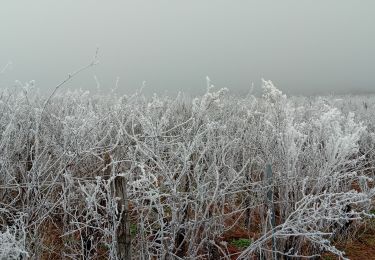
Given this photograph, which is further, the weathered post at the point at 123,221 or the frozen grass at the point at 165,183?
the frozen grass at the point at 165,183

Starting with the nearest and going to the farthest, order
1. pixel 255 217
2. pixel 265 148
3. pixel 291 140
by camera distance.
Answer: pixel 291 140, pixel 265 148, pixel 255 217

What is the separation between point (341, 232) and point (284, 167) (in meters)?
2.34

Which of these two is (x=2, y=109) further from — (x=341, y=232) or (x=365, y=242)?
(x=365, y=242)

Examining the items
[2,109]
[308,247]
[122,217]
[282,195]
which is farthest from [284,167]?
[2,109]

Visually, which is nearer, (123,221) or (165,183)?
(123,221)

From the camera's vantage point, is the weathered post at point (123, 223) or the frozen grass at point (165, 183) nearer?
the weathered post at point (123, 223)

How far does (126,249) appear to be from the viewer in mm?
3406

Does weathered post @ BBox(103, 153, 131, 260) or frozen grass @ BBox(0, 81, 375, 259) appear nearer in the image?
weathered post @ BBox(103, 153, 131, 260)

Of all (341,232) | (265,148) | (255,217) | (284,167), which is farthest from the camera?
(255,217)

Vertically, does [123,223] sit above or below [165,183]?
below

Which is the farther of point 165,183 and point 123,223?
point 165,183

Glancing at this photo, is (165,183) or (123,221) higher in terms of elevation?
(165,183)

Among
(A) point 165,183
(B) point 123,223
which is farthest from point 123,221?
(A) point 165,183

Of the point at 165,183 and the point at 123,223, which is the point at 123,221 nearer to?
the point at 123,223
